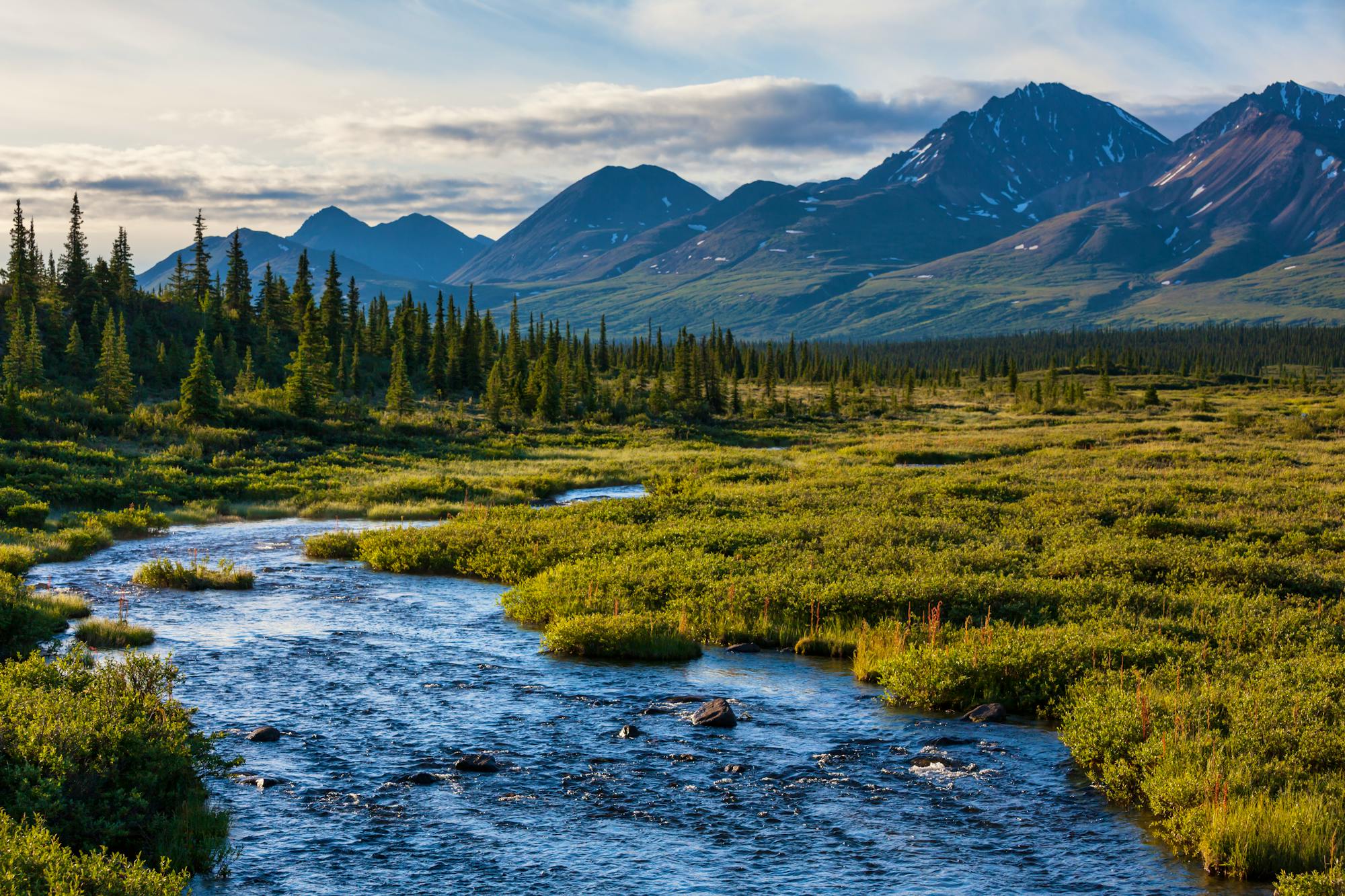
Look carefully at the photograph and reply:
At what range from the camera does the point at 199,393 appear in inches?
2231

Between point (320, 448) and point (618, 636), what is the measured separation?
43.5 metres

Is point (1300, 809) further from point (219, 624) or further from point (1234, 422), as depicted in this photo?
point (1234, 422)

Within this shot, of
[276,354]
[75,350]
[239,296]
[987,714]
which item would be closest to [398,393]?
[75,350]

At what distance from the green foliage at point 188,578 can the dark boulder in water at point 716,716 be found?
1528 cm

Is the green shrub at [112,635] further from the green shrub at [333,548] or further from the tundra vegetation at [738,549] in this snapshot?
the green shrub at [333,548]

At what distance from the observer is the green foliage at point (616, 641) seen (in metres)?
20.0

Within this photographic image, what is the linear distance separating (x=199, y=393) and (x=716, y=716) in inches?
1973

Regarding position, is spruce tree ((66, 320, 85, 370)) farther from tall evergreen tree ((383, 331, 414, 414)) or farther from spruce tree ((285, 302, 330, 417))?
tall evergreen tree ((383, 331, 414, 414))

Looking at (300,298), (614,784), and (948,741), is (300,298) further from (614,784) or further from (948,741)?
(948,741)

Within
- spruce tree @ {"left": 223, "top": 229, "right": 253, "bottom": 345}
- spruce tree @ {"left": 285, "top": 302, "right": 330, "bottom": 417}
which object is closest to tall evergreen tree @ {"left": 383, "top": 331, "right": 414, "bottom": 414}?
spruce tree @ {"left": 285, "top": 302, "right": 330, "bottom": 417}

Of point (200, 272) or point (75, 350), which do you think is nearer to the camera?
point (75, 350)

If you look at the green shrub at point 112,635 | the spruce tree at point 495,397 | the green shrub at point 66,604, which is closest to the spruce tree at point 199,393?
the spruce tree at point 495,397

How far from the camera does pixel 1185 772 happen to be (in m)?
12.1

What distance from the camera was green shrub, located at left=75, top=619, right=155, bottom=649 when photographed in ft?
63.5
